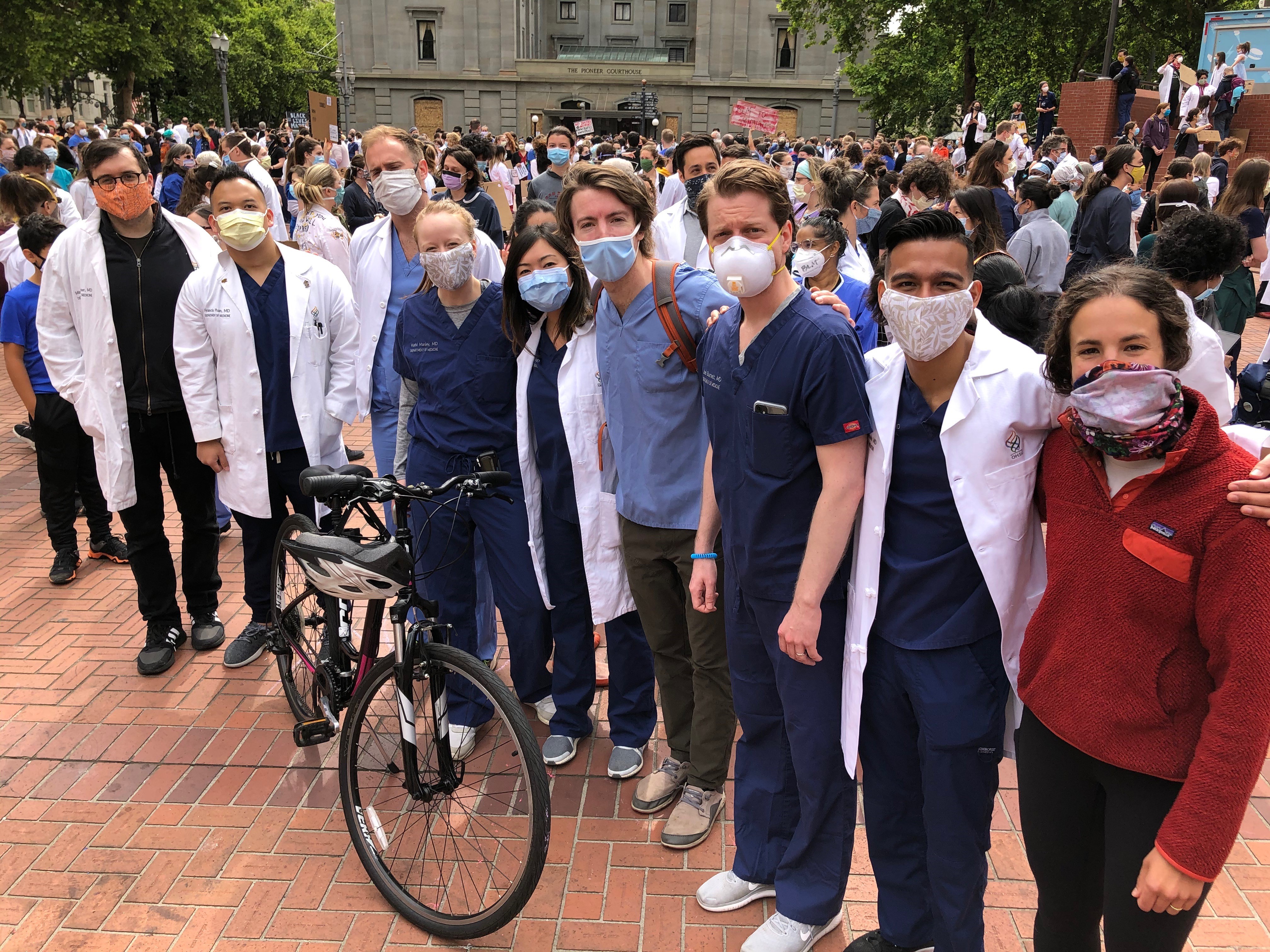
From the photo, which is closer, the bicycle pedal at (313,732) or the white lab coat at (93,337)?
the bicycle pedal at (313,732)

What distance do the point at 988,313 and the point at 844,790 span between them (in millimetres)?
2046

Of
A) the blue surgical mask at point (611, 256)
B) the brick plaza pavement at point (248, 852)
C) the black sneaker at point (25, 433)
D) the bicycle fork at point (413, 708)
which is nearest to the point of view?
the bicycle fork at point (413, 708)

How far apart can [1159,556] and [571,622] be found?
249 centimetres

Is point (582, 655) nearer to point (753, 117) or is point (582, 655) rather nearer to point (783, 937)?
point (783, 937)

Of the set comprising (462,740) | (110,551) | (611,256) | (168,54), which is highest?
(168,54)

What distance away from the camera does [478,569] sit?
14.2ft

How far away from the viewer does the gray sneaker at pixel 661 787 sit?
12.0 ft

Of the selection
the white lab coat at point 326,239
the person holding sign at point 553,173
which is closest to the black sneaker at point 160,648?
the white lab coat at point 326,239

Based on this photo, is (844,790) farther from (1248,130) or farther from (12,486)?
(1248,130)

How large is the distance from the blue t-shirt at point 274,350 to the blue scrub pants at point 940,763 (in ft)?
10.0

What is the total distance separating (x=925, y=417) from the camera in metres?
2.35

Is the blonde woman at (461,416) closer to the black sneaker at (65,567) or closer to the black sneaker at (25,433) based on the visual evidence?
the black sneaker at (65,567)

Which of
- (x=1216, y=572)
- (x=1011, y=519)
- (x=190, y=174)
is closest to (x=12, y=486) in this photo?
(x=190, y=174)

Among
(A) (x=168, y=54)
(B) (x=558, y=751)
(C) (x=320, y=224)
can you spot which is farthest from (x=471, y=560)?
(A) (x=168, y=54)
